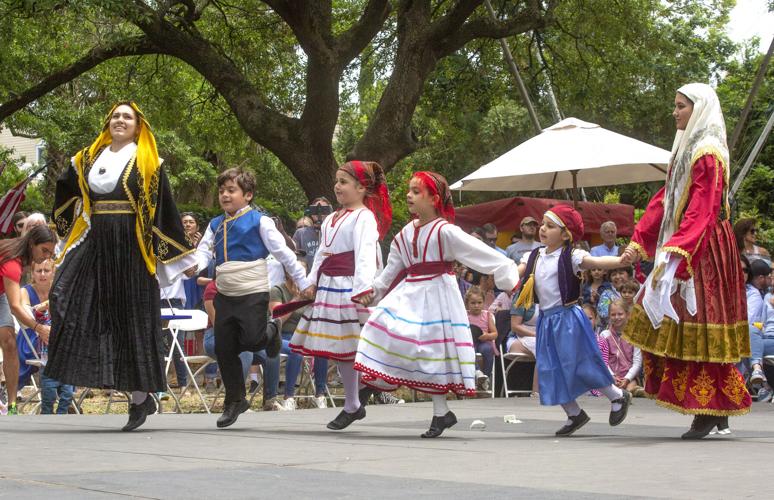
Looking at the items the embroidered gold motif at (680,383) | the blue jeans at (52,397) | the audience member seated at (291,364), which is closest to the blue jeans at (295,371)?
the audience member seated at (291,364)

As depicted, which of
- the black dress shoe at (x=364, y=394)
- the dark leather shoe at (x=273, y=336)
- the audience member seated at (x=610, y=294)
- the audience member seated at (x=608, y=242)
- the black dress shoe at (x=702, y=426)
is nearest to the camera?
the black dress shoe at (x=702, y=426)

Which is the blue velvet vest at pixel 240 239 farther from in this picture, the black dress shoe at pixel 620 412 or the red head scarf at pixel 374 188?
the black dress shoe at pixel 620 412

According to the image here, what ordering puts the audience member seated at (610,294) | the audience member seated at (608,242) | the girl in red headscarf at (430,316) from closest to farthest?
1. the girl in red headscarf at (430,316)
2. the audience member seated at (610,294)
3. the audience member seated at (608,242)

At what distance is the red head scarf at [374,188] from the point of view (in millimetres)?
8195

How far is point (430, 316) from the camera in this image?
7.61m

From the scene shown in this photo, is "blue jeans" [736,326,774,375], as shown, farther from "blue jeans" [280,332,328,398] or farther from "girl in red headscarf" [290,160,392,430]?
"girl in red headscarf" [290,160,392,430]

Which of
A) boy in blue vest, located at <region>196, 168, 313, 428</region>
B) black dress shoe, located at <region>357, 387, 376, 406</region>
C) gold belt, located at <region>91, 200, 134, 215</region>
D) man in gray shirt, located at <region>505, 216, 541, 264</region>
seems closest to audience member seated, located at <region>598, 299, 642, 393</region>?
man in gray shirt, located at <region>505, 216, 541, 264</region>

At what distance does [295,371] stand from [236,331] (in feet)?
11.5

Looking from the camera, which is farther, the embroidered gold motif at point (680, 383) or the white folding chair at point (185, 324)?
the white folding chair at point (185, 324)

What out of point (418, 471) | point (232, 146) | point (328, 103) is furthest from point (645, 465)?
point (232, 146)

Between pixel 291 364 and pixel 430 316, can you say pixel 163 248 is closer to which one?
pixel 430 316

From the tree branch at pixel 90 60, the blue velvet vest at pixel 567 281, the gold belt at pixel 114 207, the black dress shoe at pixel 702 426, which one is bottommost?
the black dress shoe at pixel 702 426

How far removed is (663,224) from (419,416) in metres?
3.16

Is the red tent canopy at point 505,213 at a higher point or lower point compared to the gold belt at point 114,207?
higher
